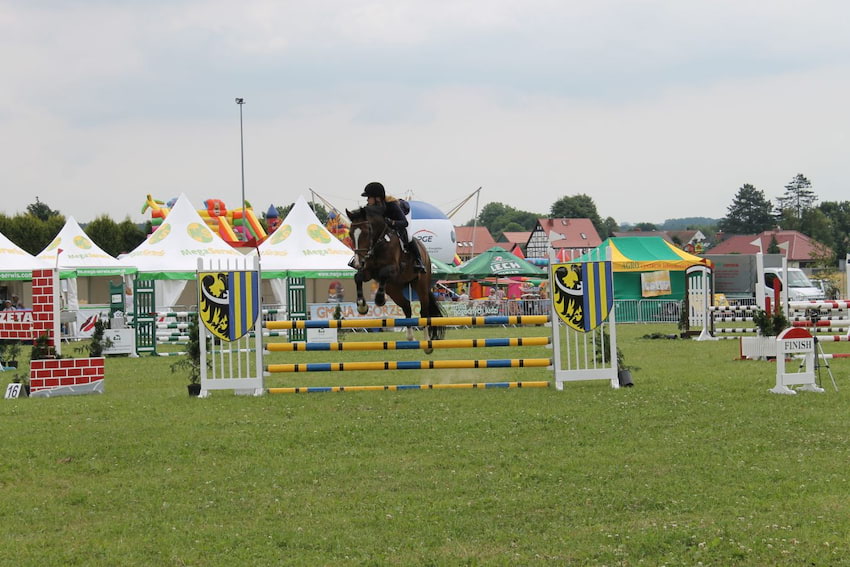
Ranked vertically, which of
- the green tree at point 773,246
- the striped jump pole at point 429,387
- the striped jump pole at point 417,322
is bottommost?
the striped jump pole at point 429,387

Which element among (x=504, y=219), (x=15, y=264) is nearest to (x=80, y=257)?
(x=15, y=264)

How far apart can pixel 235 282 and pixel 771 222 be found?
136 meters

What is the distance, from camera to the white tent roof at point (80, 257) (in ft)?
99.8

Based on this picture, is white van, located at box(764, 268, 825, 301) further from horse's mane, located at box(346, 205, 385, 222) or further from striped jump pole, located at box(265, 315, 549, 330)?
horse's mane, located at box(346, 205, 385, 222)

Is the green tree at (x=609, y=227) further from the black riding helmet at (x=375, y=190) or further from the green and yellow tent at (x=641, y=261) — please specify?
the black riding helmet at (x=375, y=190)

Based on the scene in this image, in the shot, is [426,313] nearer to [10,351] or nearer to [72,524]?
[72,524]

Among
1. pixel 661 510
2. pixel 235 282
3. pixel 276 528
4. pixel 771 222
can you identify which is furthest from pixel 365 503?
pixel 771 222

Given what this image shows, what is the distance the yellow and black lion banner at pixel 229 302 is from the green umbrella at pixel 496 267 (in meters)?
22.4

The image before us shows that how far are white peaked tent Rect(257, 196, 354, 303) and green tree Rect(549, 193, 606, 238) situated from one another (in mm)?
107083

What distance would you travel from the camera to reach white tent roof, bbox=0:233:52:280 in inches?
1150

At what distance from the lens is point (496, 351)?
19000mm

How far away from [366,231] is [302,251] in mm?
21978

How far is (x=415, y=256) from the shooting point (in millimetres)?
10898

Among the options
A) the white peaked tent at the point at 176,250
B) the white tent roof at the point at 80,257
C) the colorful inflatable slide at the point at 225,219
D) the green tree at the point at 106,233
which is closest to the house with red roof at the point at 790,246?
the colorful inflatable slide at the point at 225,219
